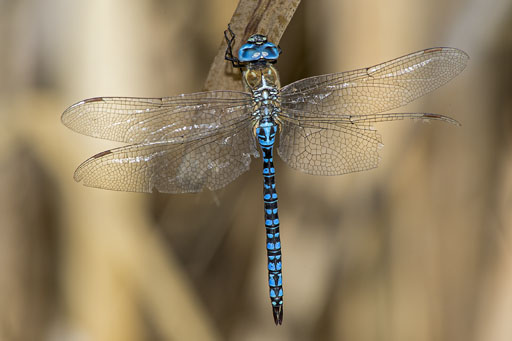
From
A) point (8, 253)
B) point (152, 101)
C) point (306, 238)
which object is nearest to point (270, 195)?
point (306, 238)

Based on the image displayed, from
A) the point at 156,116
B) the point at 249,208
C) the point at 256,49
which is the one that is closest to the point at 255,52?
the point at 256,49

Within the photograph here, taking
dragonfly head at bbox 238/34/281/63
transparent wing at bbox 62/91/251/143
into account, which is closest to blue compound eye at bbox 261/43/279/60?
dragonfly head at bbox 238/34/281/63

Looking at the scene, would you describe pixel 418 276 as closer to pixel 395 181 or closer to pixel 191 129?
pixel 395 181

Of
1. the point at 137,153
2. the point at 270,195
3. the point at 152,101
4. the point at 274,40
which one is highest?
the point at 274,40

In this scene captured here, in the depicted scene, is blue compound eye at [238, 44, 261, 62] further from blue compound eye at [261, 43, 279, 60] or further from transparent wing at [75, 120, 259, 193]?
transparent wing at [75, 120, 259, 193]

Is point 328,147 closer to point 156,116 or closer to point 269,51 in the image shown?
point 269,51

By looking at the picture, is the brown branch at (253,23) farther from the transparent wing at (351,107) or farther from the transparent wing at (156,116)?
the transparent wing at (351,107)
